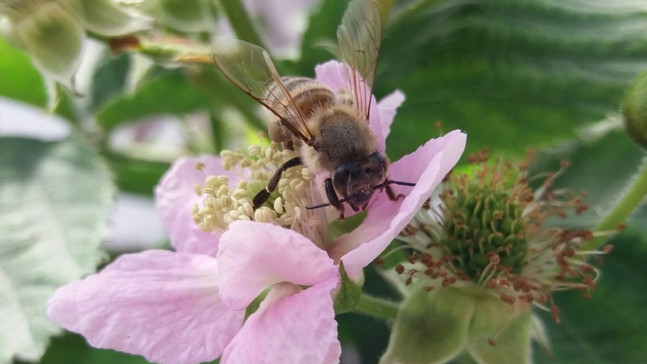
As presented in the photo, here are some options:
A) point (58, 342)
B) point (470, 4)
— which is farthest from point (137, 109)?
point (470, 4)

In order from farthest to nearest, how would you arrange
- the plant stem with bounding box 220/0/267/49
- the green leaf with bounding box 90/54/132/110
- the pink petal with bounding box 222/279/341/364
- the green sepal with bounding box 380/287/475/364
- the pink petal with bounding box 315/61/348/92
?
the green leaf with bounding box 90/54/132/110 < the plant stem with bounding box 220/0/267/49 < the pink petal with bounding box 315/61/348/92 < the green sepal with bounding box 380/287/475/364 < the pink petal with bounding box 222/279/341/364

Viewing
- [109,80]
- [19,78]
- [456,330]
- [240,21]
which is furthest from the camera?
[109,80]

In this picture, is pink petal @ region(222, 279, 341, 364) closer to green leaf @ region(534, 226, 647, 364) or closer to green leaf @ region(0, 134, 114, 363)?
green leaf @ region(0, 134, 114, 363)

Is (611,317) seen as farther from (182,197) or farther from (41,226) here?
(41,226)

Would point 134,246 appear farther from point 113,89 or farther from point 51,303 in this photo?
point 51,303

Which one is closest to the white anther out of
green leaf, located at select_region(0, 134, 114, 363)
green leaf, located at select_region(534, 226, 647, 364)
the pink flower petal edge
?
the pink flower petal edge

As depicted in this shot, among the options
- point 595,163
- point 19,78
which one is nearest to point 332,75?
point 595,163

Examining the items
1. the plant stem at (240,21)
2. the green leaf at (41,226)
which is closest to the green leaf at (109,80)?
the green leaf at (41,226)
